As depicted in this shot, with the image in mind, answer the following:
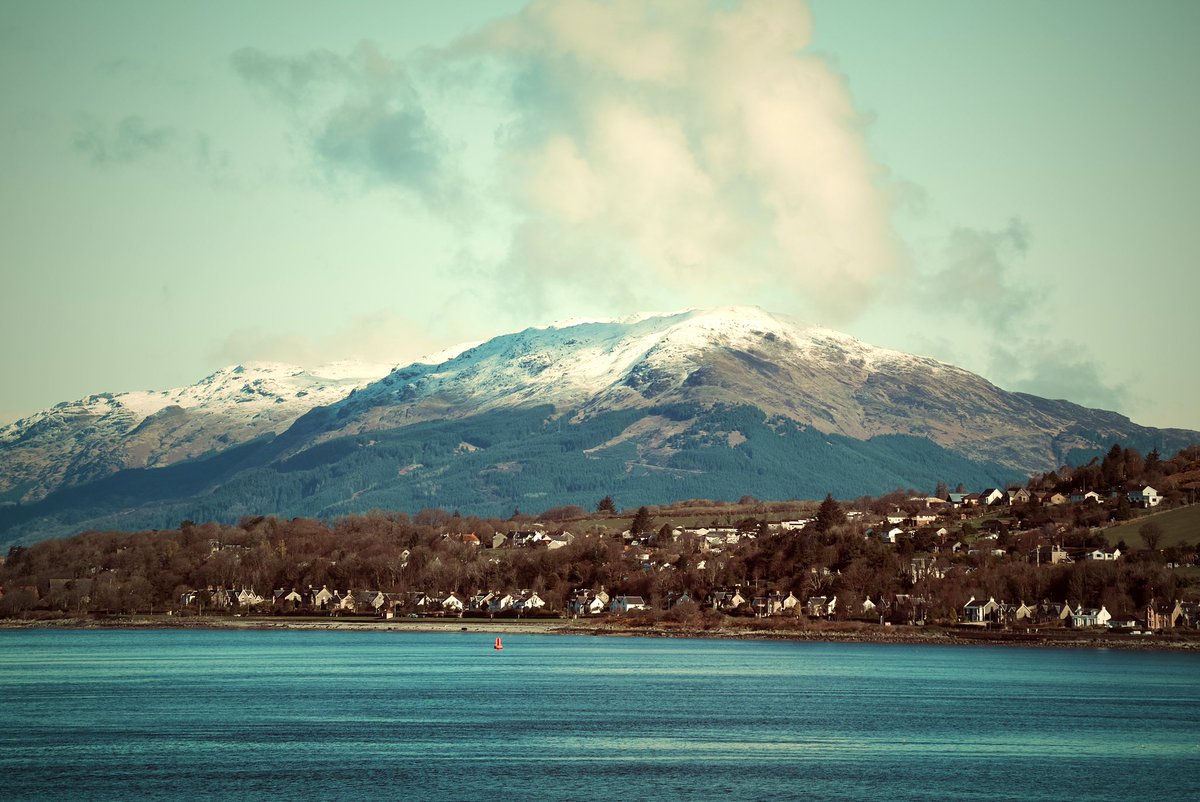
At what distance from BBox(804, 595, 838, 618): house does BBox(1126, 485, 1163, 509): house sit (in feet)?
152

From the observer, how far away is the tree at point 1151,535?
13625 centimetres

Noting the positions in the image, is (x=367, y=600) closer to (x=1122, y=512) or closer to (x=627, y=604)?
(x=627, y=604)

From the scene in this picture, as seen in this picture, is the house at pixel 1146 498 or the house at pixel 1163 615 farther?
the house at pixel 1146 498

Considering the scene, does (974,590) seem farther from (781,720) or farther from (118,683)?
(118,683)

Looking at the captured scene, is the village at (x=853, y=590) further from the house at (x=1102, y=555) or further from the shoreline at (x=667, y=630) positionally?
the shoreline at (x=667, y=630)

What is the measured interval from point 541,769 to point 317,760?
27.9ft

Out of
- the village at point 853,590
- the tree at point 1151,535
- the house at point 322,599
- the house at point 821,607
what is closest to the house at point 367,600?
the village at point 853,590

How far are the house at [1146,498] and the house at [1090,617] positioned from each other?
41.4 metres

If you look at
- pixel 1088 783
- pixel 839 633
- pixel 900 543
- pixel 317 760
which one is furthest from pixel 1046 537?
pixel 317 760

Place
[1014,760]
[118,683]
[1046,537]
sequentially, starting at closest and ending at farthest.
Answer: [1014,760] → [118,683] → [1046,537]

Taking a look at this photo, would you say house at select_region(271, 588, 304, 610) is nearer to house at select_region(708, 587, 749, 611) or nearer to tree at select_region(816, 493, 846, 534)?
house at select_region(708, 587, 749, 611)

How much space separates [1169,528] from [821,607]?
123ft

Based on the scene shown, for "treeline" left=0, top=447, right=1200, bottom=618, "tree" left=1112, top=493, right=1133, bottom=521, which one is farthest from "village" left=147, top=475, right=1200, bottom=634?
"tree" left=1112, top=493, right=1133, bottom=521

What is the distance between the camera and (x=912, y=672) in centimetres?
9781
